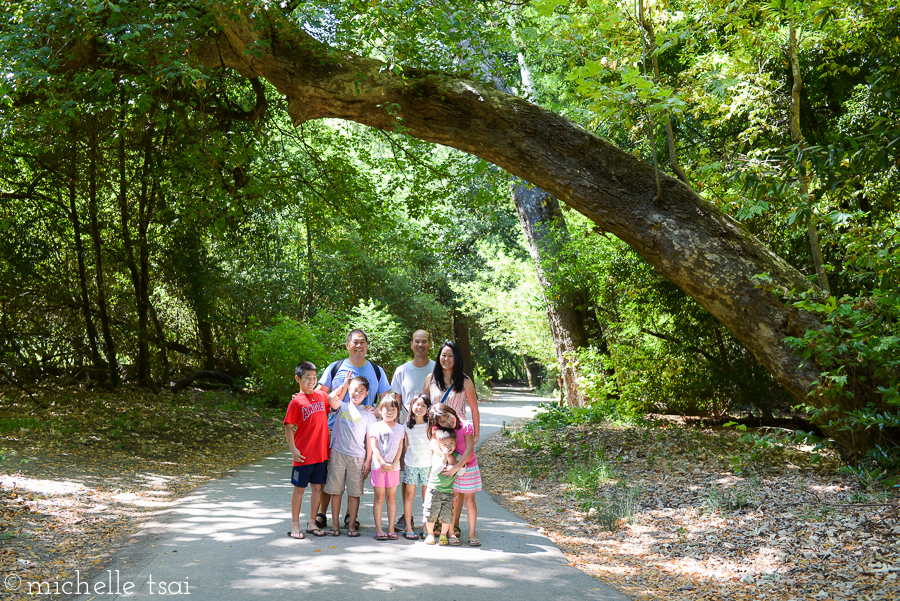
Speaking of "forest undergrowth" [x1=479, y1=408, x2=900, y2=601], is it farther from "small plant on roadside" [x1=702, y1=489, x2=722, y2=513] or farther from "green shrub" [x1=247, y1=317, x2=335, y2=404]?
"green shrub" [x1=247, y1=317, x2=335, y2=404]

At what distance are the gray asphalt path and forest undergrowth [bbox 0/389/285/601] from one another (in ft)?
1.55

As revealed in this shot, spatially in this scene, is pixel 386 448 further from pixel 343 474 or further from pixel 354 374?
pixel 354 374

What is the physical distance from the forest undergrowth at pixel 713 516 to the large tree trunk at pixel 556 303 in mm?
3023

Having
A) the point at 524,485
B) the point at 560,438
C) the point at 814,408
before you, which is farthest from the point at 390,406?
the point at 560,438

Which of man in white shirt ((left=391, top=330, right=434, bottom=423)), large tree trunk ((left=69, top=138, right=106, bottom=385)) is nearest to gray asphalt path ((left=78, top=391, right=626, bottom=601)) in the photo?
man in white shirt ((left=391, top=330, right=434, bottom=423))

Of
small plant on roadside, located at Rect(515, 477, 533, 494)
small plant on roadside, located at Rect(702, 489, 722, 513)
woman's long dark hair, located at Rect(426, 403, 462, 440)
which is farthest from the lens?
small plant on roadside, located at Rect(515, 477, 533, 494)

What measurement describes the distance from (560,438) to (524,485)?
2.28 metres

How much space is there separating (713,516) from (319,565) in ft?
12.3

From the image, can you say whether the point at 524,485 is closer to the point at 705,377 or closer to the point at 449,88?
the point at 705,377

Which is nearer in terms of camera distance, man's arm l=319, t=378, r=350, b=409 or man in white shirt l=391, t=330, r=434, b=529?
man's arm l=319, t=378, r=350, b=409

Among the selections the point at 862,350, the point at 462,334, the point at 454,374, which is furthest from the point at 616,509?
the point at 462,334

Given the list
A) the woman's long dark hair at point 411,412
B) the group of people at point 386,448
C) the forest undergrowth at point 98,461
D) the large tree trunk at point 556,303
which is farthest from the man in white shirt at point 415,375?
the large tree trunk at point 556,303

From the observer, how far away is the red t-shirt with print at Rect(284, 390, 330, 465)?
18.9 feet

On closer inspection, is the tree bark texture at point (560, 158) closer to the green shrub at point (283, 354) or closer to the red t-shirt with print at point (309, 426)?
the red t-shirt with print at point (309, 426)
